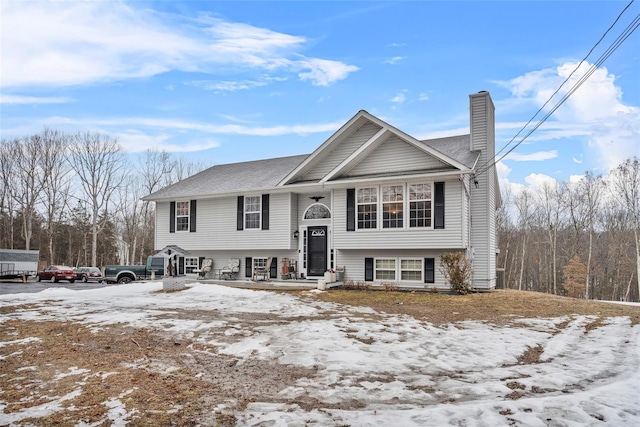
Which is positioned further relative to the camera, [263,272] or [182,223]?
[182,223]

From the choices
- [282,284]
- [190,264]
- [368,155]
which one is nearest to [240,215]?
[190,264]

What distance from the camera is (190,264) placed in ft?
70.8

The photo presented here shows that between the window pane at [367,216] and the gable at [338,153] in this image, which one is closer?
the window pane at [367,216]

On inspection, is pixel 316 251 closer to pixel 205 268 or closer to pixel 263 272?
pixel 263 272

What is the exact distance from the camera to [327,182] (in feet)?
55.7

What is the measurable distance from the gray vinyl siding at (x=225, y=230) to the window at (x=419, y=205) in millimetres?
5501

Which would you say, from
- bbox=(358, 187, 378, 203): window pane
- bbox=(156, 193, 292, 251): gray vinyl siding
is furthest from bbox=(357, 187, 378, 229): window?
bbox=(156, 193, 292, 251): gray vinyl siding

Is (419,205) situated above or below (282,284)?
above

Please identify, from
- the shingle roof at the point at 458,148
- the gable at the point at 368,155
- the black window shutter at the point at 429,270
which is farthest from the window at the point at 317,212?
the shingle roof at the point at 458,148

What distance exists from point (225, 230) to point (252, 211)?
66.7 inches

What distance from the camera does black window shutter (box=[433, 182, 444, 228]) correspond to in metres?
15.3

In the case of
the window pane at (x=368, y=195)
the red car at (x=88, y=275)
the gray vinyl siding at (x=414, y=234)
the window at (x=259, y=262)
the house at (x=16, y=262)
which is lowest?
the red car at (x=88, y=275)

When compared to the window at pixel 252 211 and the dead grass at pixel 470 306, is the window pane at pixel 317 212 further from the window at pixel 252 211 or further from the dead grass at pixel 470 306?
the dead grass at pixel 470 306

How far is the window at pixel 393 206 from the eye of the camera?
52.5 feet
